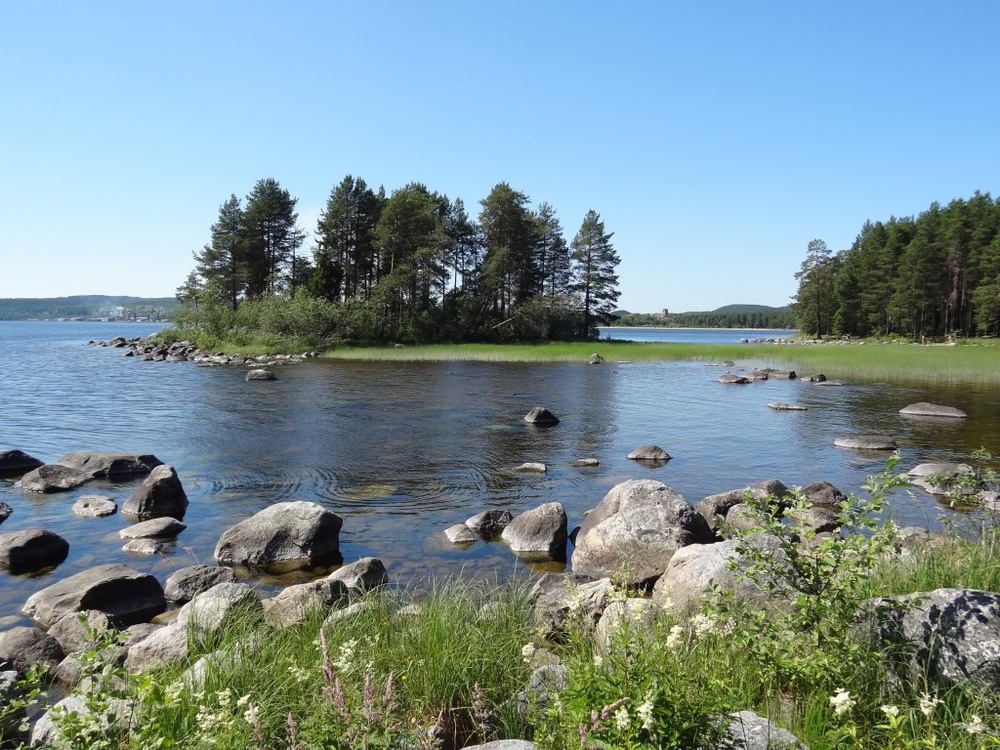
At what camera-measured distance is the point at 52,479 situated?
49.2 ft

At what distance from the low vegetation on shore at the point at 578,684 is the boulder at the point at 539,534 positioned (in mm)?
4853

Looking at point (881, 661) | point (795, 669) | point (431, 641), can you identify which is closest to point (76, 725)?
point (431, 641)

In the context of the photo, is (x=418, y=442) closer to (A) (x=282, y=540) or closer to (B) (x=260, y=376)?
(A) (x=282, y=540)

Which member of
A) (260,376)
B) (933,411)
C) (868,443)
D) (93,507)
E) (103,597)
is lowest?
(93,507)

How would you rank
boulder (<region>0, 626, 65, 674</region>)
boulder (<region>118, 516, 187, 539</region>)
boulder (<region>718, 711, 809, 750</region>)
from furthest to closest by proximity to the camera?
boulder (<region>118, 516, 187, 539</region>), boulder (<region>0, 626, 65, 674</region>), boulder (<region>718, 711, 809, 750</region>)

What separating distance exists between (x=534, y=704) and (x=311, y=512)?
777 cm

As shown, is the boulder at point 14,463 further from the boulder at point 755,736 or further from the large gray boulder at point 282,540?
the boulder at point 755,736

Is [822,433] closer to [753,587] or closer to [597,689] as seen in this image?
[753,587]

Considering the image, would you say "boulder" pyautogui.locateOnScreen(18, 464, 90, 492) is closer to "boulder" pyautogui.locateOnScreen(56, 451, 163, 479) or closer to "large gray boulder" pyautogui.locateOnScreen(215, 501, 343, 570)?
"boulder" pyautogui.locateOnScreen(56, 451, 163, 479)

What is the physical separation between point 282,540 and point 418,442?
10069 millimetres

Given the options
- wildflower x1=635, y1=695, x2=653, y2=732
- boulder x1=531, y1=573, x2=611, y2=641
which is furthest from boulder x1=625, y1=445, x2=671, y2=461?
wildflower x1=635, y1=695, x2=653, y2=732

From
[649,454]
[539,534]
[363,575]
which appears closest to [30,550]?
[363,575]

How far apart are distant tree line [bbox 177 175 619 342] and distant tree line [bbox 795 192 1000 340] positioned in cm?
4502

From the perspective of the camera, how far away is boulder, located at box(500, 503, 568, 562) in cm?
1104
